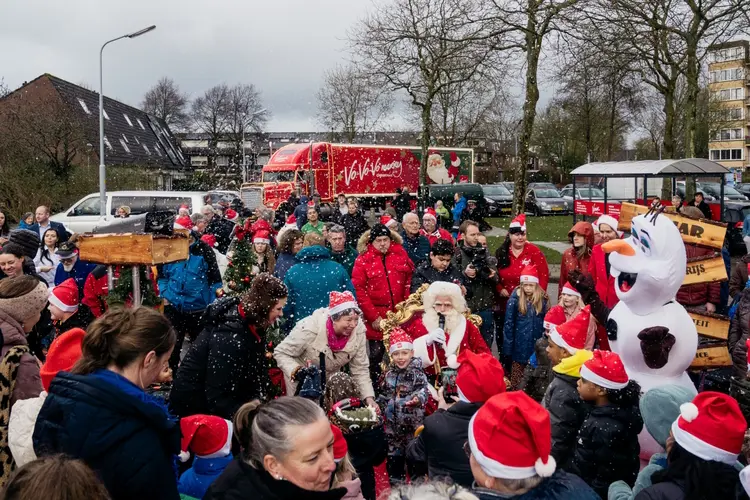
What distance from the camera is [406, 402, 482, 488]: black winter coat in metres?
3.47

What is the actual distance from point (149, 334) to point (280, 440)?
74 centimetres

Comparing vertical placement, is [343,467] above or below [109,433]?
below

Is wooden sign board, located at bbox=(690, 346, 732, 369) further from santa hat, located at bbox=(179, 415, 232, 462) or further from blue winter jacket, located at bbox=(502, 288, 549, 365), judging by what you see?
santa hat, located at bbox=(179, 415, 232, 462)

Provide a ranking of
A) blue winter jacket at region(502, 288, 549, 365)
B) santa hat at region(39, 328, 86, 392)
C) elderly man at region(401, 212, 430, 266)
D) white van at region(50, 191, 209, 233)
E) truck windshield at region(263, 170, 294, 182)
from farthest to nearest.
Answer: truck windshield at region(263, 170, 294, 182)
white van at region(50, 191, 209, 233)
elderly man at region(401, 212, 430, 266)
blue winter jacket at region(502, 288, 549, 365)
santa hat at region(39, 328, 86, 392)

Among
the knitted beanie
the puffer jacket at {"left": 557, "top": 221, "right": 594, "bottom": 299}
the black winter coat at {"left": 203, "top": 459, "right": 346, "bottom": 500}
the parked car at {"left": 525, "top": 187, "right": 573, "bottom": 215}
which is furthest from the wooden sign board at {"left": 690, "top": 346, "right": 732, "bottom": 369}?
the parked car at {"left": 525, "top": 187, "right": 573, "bottom": 215}

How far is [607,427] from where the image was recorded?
3.71 m

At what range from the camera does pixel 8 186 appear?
21031 millimetres

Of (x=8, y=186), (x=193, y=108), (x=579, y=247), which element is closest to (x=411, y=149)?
(x=8, y=186)

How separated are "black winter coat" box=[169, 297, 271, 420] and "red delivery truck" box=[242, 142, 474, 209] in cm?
2311

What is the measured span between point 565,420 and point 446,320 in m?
1.84

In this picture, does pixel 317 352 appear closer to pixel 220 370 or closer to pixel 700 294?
pixel 220 370

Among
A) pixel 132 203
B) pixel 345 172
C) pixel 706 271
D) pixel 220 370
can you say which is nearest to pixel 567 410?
pixel 220 370

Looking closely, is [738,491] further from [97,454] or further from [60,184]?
[60,184]

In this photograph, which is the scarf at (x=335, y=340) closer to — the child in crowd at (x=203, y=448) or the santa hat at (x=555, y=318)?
the child in crowd at (x=203, y=448)
